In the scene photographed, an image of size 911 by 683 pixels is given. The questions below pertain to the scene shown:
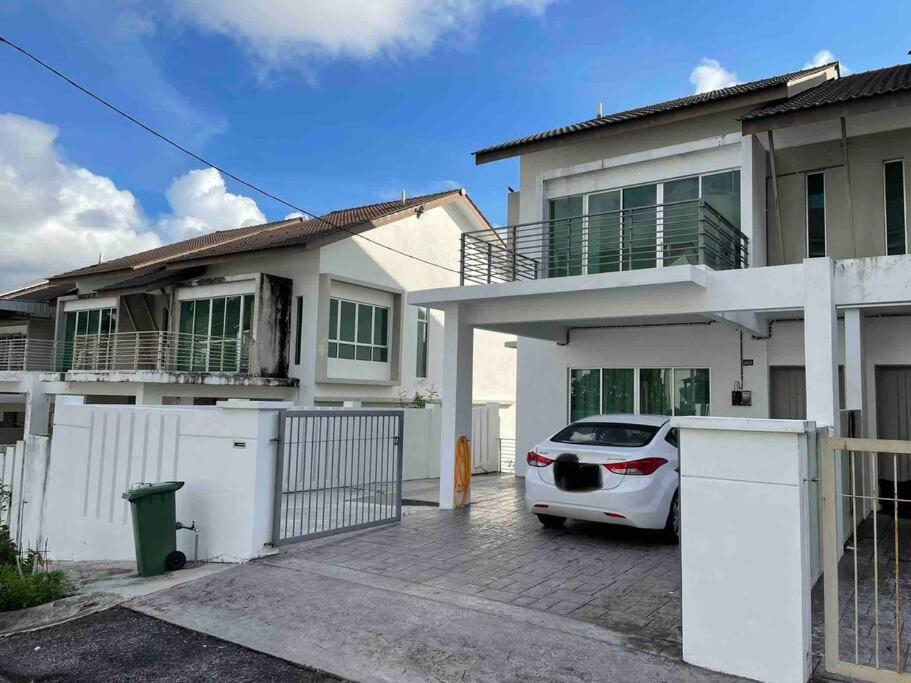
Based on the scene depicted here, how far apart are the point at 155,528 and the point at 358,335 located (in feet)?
38.8

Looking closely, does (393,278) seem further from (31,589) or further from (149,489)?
(31,589)

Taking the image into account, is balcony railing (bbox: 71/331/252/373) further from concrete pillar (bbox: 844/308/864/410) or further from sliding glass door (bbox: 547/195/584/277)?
concrete pillar (bbox: 844/308/864/410)

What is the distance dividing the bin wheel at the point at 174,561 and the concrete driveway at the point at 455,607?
2.74 feet

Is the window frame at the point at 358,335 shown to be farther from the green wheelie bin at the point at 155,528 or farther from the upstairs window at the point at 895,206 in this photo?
the upstairs window at the point at 895,206

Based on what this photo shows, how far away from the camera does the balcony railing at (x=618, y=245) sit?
1001 centimetres

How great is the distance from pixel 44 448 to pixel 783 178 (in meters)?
12.4

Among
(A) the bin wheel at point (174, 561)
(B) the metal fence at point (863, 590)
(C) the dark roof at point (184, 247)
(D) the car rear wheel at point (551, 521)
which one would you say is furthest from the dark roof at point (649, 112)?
(C) the dark roof at point (184, 247)

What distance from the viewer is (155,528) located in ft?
22.5

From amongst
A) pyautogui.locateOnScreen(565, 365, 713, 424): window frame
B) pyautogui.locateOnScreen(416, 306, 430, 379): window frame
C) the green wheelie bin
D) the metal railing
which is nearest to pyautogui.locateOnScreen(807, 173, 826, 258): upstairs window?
pyautogui.locateOnScreen(565, 365, 713, 424): window frame

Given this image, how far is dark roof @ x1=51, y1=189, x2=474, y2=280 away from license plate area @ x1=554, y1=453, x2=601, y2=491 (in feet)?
34.4

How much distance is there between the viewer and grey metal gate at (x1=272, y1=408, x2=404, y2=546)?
26.6 ft

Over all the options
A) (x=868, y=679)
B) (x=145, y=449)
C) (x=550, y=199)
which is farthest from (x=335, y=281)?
(x=868, y=679)

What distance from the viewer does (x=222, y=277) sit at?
18.0 meters

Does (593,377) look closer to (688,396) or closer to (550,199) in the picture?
(688,396)
